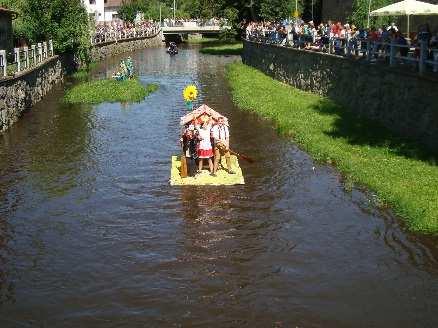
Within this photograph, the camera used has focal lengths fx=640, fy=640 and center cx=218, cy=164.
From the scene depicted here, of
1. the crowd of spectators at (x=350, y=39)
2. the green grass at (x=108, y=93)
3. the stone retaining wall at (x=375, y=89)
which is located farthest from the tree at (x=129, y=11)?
the stone retaining wall at (x=375, y=89)

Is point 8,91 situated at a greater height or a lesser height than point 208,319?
greater

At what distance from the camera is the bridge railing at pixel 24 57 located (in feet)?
83.7

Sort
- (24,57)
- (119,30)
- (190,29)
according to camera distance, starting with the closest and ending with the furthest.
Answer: (24,57)
(119,30)
(190,29)

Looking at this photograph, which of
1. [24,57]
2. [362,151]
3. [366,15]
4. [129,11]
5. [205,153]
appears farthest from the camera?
[129,11]

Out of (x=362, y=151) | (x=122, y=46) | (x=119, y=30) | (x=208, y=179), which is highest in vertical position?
(x=119, y=30)

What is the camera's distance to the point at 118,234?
539 inches

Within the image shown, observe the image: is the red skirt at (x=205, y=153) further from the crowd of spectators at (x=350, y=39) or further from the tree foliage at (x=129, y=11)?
the tree foliage at (x=129, y=11)

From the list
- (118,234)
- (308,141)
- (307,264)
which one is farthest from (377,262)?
(308,141)

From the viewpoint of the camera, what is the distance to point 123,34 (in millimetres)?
76688

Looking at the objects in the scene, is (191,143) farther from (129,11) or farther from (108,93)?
(129,11)

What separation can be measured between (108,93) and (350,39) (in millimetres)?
13433

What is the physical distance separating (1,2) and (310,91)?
27.4 meters

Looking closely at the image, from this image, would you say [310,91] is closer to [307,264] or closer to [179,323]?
[307,264]

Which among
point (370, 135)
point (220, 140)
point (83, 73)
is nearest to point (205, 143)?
point (220, 140)
